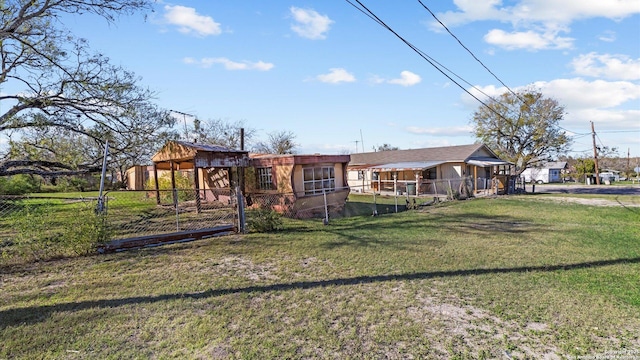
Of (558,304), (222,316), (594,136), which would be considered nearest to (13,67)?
(222,316)

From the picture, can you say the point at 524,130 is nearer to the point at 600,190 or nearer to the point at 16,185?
the point at 600,190

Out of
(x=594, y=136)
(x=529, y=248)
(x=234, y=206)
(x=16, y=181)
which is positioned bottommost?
(x=529, y=248)

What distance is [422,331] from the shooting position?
3486 mm

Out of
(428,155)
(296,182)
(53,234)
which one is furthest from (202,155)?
(428,155)

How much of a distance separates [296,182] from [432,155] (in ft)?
59.1

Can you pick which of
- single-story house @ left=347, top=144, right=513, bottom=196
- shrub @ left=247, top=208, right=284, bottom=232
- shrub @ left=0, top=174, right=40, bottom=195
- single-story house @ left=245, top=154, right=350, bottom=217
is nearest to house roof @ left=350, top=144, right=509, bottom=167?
single-story house @ left=347, top=144, right=513, bottom=196

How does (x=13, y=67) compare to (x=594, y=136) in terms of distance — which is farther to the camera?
(x=594, y=136)

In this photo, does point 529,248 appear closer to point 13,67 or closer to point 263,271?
point 263,271

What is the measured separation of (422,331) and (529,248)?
4.97 metres

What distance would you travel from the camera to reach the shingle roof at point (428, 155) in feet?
83.5

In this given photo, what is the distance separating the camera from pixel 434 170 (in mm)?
26328

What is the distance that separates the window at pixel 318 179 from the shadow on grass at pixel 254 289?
809cm

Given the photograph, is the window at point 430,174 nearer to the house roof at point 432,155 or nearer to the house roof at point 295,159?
the house roof at point 432,155

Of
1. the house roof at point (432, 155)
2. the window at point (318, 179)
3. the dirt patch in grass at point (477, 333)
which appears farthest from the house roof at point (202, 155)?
the house roof at point (432, 155)
